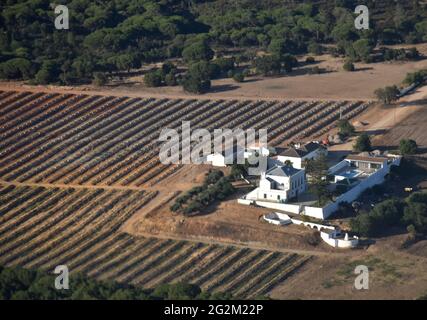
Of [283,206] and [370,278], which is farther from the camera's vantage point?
[283,206]

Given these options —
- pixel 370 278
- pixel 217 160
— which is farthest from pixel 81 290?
pixel 217 160

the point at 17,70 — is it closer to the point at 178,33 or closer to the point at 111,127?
the point at 111,127

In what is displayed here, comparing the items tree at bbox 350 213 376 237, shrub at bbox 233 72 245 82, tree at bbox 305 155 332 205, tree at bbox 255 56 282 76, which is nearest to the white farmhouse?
tree at bbox 305 155 332 205

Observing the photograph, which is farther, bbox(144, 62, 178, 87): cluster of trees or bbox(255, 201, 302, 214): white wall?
bbox(144, 62, 178, 87): cluster of trees

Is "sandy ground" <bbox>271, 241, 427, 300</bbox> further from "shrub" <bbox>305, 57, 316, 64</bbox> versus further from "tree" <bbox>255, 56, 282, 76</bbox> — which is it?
"shrub" <bbox>305, 57, 316, 64</bbox>

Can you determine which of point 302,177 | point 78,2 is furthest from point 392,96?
point 78,2

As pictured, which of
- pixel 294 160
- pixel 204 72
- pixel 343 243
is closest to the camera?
pixel 343 243

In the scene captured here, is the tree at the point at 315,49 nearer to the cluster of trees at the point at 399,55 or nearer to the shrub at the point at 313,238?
the cluster of trees at the point at 399,55

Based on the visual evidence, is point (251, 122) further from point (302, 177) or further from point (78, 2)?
point (78, 2)
